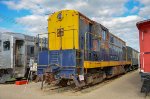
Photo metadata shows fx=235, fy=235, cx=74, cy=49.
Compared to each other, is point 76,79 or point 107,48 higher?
point 107,48

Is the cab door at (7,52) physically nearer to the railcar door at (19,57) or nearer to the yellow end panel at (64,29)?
the railcar door at (19,57)

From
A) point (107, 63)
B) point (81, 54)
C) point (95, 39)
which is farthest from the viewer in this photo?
point (107, 63)

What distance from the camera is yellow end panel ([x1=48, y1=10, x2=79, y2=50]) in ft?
45.0

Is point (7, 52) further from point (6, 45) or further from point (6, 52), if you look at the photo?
point (6, 45)

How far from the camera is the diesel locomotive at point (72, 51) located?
1287cm

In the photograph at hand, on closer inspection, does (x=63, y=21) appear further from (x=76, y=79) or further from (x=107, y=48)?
(x=107, y=48)

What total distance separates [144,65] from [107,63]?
6.67 meters

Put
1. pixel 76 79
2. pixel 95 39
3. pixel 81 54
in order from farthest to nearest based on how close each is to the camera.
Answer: pixel 95 39 < pixel 81 54 < pixel 76 79

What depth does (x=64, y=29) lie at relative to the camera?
1420 centimetres

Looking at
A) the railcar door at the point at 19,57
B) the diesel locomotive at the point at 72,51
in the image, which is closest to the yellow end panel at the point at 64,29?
the diesel locomotive at the point at 72,51

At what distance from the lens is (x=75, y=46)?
44.7 feet

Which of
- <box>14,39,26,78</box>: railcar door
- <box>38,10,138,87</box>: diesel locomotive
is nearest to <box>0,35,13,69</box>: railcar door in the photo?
<box>14,39,26,78</box>: railcar door

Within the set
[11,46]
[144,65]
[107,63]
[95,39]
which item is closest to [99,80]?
[107,63]

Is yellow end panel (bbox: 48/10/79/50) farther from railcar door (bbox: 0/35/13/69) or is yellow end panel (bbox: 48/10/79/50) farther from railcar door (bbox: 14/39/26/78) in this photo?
railcar door (bbox: 14/39/26/78)
